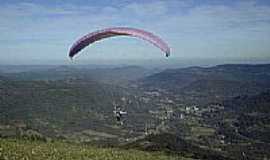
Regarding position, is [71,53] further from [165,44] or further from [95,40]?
[165,44]

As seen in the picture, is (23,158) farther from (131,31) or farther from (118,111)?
(118,111)

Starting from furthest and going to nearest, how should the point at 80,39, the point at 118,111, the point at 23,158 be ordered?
the point at 118,111
the point at 80,39
the point at 23,158

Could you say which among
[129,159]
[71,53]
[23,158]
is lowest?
[129,159]

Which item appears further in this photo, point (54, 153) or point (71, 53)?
point (71, 53)

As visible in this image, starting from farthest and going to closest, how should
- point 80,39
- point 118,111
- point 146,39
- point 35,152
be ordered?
1. point 118,111
2. point 80,39
3. point 35,152
4. point 146,39

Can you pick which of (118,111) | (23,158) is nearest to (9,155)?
(23,158)

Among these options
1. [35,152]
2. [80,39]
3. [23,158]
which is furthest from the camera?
[80,39]

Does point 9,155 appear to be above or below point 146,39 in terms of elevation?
below

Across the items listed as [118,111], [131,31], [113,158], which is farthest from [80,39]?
[118,111]

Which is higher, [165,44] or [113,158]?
[165,44]

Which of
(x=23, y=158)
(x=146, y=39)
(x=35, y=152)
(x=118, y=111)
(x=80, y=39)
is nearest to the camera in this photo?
(x=23, y=158)
